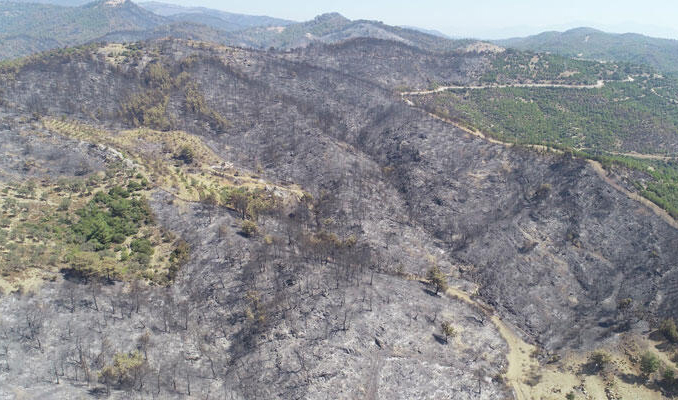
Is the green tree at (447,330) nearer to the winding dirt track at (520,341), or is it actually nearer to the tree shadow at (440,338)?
the tree shadow at (440,338)

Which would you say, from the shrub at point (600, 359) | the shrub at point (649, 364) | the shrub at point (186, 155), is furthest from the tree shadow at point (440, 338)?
the shrub at point (186, 155)

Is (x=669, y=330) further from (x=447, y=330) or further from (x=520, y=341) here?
(x=447, y=330)

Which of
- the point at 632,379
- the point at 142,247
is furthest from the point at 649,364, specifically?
the point at 142,247

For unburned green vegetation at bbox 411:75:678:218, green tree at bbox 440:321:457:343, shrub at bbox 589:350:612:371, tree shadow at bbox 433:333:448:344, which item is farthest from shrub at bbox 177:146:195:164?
shrub at bbox 589:350:612:371

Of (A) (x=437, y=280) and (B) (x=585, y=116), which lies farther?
(B) (x=585, y=116)

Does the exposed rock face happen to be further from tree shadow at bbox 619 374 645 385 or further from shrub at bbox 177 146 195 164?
shrub at bbox 177 146 195 164

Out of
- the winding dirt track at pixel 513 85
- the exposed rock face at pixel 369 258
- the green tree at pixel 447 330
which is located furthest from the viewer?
the winding dirt track at pixel 513 85

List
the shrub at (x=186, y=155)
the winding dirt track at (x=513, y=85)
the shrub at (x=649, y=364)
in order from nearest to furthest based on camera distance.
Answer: the shrub at (x=649, y=364) < the shrub at (x=186, y=155) < the winding dirt track at (x=513, y=85)

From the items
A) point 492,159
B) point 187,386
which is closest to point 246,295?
point 187,386

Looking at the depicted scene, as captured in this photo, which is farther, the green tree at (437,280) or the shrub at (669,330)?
the green tree at (437,280)

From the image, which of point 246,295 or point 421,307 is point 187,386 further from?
point 421,307
